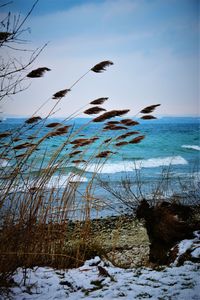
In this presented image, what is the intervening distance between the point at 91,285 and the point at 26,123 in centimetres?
121

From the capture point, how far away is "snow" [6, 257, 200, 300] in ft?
4.04

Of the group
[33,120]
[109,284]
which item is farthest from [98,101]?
[109,284]

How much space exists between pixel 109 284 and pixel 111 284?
1 cm

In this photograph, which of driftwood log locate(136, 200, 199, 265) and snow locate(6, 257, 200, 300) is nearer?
snow locate(6, 257, 200, 300)

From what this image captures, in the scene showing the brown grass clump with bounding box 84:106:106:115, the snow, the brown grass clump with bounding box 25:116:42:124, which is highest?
the brown grass clump with bounding box 84:106:106:115

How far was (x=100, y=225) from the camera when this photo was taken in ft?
19.9

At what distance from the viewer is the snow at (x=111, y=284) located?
123cm

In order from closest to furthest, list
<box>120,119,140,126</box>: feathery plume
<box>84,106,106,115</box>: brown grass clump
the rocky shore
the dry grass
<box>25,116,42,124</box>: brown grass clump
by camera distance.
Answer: the dry grass
<box>84,106,106,115</box>: brown grass clump
<box>25,116,42,124</box>: brown grass clump
<box>120,119,140,126</box>: feathery plume
the rocky shore

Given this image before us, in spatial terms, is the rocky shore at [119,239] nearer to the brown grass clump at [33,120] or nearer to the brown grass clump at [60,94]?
the brown grass clump at [33,120]

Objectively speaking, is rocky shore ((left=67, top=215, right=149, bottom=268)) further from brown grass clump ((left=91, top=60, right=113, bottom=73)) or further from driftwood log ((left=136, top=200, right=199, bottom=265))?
brown grass clump ((left=91, top=60, right=113, bottom=73))

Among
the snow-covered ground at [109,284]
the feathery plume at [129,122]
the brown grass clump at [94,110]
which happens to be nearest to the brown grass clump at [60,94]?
the brown grass clump at [94,110]

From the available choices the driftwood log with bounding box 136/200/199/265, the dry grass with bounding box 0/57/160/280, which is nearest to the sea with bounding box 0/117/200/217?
the dry grass with bounding box 0/57/160/280

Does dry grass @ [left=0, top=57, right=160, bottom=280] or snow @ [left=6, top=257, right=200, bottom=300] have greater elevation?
dry grass @ [left=0, top=57, right=160, bottom=280]

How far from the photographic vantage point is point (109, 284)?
4.50ft
